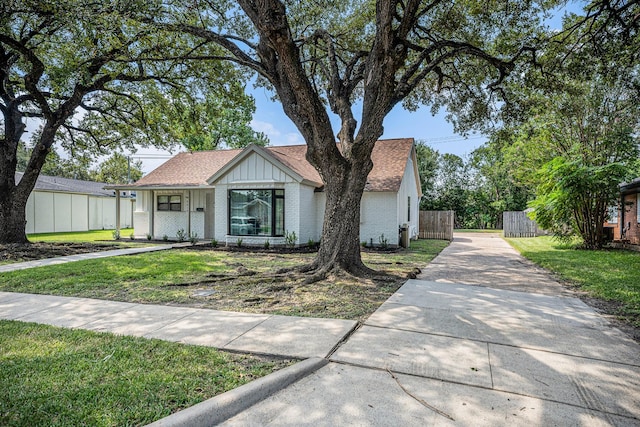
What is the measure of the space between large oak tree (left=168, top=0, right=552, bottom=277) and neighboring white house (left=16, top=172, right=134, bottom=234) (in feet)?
48.9

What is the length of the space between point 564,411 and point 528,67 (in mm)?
10404

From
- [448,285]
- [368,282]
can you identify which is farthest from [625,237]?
[368,282]

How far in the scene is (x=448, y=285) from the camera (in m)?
6.96

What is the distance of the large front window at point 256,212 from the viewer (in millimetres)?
13914

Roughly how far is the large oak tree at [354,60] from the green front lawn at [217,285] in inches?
37.5

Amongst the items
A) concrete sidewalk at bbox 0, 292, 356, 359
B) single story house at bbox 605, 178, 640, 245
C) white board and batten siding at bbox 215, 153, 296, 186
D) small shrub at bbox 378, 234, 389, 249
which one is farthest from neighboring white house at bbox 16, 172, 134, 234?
single story house at bbox 605, 178, 640, 245

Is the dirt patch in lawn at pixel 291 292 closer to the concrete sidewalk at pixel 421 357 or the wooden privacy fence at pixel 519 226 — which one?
the concrete sidewalk at pixel 421 357

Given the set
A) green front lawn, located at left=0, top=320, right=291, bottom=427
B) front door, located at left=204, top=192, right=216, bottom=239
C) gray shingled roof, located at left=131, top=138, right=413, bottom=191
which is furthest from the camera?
front door, located at left=204, top=192, right=216, bottom=239

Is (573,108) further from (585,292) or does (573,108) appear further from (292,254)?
(292,254)

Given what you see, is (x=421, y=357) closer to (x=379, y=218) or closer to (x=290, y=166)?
(x=290, y=166)

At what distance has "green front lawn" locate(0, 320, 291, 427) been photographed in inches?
96.6

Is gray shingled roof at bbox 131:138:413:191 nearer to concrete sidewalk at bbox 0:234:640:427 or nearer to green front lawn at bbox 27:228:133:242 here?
green front lawn at bbox 27:228:133:242

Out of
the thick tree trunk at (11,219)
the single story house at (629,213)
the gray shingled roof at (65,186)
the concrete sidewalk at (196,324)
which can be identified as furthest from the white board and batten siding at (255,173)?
the single story house at (629,213)

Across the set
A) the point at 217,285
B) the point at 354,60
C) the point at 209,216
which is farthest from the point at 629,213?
the point at 209,216
